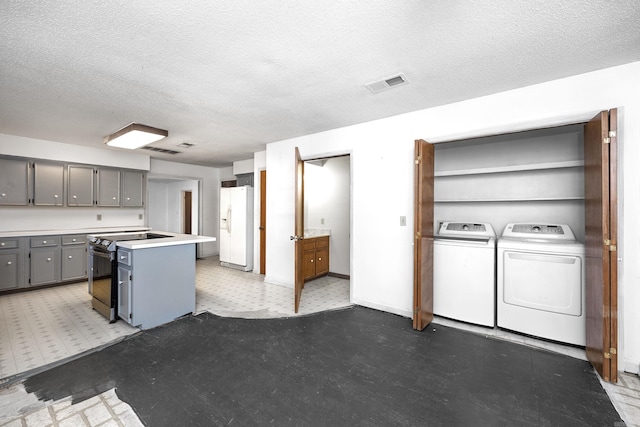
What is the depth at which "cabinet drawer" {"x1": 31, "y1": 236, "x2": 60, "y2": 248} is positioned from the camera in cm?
434

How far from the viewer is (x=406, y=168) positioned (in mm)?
3311

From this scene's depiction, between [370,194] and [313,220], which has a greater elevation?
[370,194]

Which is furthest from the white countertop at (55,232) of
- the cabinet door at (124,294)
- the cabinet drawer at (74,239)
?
the cabinet door at (124,294)

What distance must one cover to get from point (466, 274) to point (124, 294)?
3789 millimetres

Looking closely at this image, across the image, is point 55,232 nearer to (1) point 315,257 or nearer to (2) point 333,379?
(1) point 315,257

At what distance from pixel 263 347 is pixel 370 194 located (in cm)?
220

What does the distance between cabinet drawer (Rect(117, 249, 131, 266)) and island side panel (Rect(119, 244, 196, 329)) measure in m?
0.06

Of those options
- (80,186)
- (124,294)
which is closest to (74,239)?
(80,186)

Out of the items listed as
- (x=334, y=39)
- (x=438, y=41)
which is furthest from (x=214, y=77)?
(x=438, y=41)

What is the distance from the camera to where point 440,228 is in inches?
140

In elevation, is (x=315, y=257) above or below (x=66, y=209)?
below

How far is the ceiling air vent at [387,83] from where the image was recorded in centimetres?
243

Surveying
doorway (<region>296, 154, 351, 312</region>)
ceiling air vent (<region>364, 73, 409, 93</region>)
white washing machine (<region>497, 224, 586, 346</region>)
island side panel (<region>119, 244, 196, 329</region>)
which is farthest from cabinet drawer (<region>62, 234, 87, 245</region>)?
white washing machine (<region>497, 224, 586, 346</region>)

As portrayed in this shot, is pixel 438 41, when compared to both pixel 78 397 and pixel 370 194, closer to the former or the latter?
pixel 370 194
